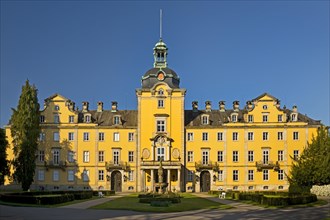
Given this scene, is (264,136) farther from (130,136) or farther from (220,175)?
(130,136)

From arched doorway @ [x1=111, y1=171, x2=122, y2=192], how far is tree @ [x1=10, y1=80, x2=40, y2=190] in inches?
553

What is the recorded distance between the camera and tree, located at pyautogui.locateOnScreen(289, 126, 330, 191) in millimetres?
51938

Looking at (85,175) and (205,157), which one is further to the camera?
(85,175)

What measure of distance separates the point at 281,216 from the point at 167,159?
38505mm

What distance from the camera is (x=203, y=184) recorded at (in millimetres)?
68000

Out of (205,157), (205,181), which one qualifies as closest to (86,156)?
(205,157)

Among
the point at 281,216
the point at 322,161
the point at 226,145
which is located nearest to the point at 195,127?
the point at 226,145

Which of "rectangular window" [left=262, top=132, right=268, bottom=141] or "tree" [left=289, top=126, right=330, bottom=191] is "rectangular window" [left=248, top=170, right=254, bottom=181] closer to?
"rectangular window" [left=262, top=132, right=268, bottom=141]

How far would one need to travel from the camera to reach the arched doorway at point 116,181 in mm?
68438

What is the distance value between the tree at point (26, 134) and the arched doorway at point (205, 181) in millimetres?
24366

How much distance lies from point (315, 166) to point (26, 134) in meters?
35.0

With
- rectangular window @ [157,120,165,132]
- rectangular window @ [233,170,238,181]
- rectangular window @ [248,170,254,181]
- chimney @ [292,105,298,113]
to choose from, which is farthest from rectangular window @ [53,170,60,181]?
chimney @ [292,105,298,113]

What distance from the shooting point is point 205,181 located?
68.2 metres

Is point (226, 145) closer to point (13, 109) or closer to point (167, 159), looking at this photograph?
point (167, 159)
